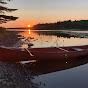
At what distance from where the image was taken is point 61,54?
12.5m

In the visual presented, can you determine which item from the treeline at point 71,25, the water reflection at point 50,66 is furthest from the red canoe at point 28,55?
the treeline at point 71,25

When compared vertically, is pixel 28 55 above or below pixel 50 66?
above

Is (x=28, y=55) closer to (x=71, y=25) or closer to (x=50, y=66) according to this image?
(x=50, y=66)

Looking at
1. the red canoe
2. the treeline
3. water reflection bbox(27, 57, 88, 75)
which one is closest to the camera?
the red canoe

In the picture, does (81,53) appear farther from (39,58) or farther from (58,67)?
(39,58)

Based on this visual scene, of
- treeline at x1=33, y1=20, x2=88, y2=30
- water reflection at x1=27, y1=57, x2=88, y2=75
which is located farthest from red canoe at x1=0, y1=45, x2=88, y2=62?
treeline at x1=33, y1=20, x2=88, y2=30

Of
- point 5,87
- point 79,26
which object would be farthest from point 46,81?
point 79,26

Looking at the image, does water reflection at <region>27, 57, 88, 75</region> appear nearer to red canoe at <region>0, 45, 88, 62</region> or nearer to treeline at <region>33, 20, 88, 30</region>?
red canoe at <region>0, 45, 88, 62</region>

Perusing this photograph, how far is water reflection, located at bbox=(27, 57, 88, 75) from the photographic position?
10527mm

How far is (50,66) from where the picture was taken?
1179cm

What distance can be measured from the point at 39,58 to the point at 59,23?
171117 millimetres

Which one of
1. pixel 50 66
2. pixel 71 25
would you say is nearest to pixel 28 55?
pixel 50 66

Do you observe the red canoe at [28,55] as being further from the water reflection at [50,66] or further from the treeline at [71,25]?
the treeline at [71,25]

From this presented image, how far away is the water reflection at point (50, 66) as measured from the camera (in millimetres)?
10527
